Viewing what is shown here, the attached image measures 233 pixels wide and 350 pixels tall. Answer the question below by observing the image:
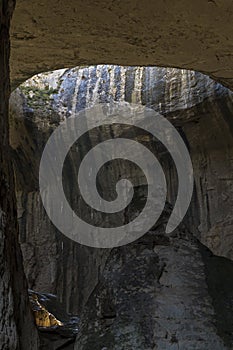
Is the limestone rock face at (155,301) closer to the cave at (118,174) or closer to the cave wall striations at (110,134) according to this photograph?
the cave at (118,174)

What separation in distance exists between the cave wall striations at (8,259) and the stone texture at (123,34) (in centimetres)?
151

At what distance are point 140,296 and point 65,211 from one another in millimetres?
4434

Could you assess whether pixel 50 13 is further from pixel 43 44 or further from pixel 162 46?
pixel 162 46

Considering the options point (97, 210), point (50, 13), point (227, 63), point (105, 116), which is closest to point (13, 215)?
point (50, 13)

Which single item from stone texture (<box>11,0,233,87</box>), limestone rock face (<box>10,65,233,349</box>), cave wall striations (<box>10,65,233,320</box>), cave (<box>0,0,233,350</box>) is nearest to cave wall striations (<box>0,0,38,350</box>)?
cave (<box>0,0,233,350</box>)

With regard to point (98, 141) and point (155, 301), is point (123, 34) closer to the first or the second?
point (155, 301)

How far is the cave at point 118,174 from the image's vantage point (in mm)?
2395

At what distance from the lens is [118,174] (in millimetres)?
6641

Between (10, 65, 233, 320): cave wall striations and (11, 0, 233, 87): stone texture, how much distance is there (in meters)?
1.28

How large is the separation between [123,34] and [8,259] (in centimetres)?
248

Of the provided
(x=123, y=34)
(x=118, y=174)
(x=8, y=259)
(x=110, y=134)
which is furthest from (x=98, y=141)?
(x=8, y=259)

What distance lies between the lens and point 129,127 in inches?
241

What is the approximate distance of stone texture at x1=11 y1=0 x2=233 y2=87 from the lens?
3.58 metres

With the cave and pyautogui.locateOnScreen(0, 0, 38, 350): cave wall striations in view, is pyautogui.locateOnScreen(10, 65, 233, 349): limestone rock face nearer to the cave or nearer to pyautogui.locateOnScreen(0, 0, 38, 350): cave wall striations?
the cave
